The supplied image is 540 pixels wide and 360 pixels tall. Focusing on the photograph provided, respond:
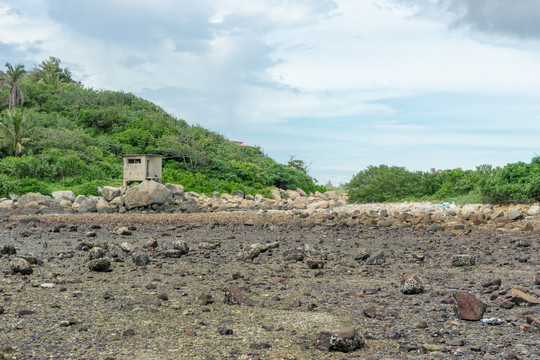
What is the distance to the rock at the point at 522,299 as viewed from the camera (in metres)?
4.57

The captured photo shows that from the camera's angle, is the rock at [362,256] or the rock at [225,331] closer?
the rock at [225,331]

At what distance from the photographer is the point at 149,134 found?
34906 millimetres

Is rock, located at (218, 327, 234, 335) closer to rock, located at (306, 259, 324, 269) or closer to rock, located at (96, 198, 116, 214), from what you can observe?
rock, located at (306, 259, 324, 269)

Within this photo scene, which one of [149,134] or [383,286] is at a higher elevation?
[149,134]

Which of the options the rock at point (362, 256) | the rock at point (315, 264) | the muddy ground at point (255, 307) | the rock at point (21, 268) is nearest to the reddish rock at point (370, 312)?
the muddy ground at point (255, 307)

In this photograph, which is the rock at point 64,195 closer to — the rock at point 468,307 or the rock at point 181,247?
the rock at point 181,247

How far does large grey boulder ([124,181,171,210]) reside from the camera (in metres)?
21.1

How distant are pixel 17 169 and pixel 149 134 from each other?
9.98m

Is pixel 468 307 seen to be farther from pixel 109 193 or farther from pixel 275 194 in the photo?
pixel 275 194

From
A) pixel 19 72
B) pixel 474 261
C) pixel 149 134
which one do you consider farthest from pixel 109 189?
pixel 19 72

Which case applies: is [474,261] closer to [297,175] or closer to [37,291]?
[37,291]

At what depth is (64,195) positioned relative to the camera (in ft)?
76.3

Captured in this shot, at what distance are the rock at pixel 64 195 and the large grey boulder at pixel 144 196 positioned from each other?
11.5 feet

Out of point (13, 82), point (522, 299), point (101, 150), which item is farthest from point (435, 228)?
point (13, 82)
